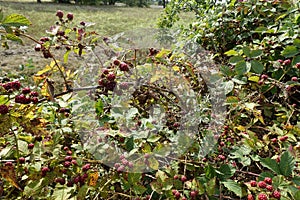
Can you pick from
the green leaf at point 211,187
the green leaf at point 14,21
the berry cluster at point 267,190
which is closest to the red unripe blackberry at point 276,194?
the berry cluster at point 267,190

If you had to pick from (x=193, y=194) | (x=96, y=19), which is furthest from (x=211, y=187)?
(x=96, y=19)

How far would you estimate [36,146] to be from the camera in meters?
0.76

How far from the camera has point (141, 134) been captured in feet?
2.58

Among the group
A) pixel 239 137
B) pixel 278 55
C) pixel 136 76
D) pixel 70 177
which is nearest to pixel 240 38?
pixel 278 55

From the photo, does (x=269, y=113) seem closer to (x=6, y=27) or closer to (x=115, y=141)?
(x=115, y=141)

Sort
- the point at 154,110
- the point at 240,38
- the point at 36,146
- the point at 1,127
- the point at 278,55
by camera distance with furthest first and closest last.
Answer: the point at 240,38 < the point at 278,55 < the point at 154,110 < the point at 36,146 < the point at 1,127

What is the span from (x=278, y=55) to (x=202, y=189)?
757 mm

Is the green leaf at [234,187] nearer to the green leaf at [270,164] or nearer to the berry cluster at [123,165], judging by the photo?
the green leaf at [270,164]

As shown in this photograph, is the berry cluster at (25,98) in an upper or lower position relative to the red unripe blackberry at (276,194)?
upper

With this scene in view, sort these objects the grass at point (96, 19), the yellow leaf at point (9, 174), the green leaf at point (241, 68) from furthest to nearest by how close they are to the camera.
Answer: the grass at point (96, 19) < the green leaf at point (241, 68) < the yellow leaf at point (9, 174)

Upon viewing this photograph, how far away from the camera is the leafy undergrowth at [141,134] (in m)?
0.68

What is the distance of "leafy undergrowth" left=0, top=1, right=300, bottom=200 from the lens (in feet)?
2.23

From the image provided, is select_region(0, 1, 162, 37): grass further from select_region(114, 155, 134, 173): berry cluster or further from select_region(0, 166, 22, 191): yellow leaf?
select_region(0, 166, 22, 191): yellow leaf

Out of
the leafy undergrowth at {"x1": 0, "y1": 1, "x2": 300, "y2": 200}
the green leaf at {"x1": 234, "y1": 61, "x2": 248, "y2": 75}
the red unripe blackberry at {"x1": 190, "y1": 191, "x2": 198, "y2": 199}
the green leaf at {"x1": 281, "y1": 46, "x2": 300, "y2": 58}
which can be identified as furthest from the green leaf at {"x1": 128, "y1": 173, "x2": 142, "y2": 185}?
the green leaf at {"x1": 281, "y1": 46, "x2": 300, "y2": 58}
